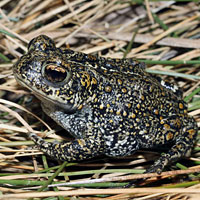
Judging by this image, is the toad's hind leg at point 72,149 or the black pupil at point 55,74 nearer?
the black pupil at point 55,74

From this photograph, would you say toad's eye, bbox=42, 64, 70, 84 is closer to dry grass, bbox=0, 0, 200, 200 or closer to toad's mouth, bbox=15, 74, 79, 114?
toad's mouth, bbox=15, 74, 79, 114

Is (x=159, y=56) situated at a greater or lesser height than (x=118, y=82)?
greater

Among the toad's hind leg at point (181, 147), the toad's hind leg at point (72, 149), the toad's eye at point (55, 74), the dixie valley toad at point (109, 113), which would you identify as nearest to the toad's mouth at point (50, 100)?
the dixie valley toad at point (109, 113)

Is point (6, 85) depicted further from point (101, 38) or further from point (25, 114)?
point (101, 38)

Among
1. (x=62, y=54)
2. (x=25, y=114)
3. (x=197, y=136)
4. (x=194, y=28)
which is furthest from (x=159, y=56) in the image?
(x=25, y=114)

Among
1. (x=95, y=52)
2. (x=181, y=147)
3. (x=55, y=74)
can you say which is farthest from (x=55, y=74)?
(x=95, y=52)

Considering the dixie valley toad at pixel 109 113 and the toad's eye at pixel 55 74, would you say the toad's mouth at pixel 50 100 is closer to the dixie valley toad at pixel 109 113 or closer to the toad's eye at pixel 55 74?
the dixie valley toad at pixel 109 113

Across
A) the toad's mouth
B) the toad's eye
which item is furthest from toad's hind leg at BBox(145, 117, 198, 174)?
the toad's eye
